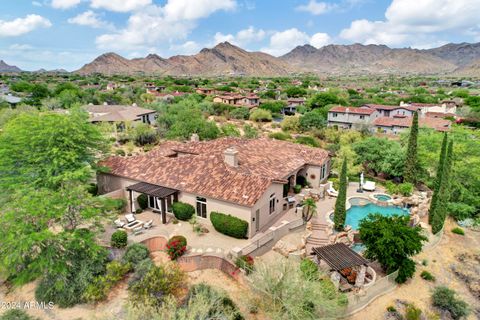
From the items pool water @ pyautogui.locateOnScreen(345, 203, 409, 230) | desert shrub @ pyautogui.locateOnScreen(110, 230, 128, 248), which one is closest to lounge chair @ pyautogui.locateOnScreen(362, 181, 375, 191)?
pool water @ pyautogui.locateOnScreen(345, 203, 409, 230)

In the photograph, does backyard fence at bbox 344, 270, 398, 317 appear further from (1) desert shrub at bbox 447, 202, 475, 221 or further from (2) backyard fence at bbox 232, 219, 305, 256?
(1) desert shrub at bbox 447, 202, 475, 221

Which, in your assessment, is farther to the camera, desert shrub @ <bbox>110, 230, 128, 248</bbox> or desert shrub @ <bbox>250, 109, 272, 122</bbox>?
desert shrub @ <bbox>250, 109, 272, 122</bbox>

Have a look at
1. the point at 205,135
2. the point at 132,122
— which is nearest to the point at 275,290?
the point at 205,135

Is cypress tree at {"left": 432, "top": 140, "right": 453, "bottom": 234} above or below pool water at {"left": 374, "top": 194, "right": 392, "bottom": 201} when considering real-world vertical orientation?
above

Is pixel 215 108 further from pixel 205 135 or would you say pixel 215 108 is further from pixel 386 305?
pixel 386 305

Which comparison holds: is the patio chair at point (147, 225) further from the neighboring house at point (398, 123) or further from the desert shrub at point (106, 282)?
the neighboring house at point (398, 123)

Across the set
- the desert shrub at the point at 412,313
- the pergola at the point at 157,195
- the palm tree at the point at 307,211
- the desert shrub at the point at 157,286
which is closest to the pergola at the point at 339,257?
the desert shrub at the point at 412,313

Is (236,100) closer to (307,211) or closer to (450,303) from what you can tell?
(307,211)
